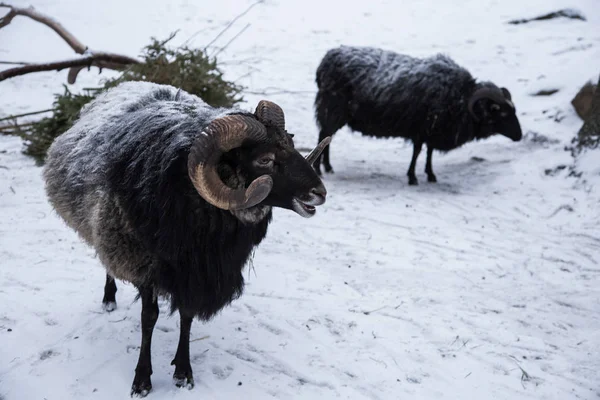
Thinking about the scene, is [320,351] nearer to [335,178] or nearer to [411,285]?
[411,285]

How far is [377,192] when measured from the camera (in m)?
8.44

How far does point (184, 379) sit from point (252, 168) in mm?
1618

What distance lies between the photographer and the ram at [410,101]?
8820mm

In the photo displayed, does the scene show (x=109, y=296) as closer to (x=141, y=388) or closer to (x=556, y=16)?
(x=141, y=388)

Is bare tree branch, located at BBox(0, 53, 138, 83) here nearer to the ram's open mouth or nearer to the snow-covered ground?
the snow-covered ground

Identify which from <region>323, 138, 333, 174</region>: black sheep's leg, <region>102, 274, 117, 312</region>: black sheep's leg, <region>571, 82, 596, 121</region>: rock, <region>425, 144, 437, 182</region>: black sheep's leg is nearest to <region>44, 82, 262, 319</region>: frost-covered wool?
<region>102, 274, 117, 312</region>: black sheep's leg

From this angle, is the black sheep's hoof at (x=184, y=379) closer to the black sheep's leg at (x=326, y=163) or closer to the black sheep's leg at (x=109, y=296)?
the black sheep's leg at (x=109, y=296)

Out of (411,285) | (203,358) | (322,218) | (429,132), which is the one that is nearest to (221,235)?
(203,358)

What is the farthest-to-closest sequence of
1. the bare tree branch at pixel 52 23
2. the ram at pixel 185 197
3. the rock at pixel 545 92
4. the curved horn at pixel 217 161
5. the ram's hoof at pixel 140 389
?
the rock at pixel 545 92 → the bare tree branch at pixel 52 23 → the ram's hoof at pixel 140 389 → the ram at pixel 185 197 → the curved horn at pixel 217 161

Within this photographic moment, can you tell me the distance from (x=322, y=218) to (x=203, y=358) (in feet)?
10.8

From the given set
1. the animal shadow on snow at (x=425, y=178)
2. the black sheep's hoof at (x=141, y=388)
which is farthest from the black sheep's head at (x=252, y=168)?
the animal shadow on snow at (x=425, y=178)

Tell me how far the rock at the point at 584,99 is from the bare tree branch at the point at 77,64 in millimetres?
7772

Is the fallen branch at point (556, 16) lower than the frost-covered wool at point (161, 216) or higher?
lower

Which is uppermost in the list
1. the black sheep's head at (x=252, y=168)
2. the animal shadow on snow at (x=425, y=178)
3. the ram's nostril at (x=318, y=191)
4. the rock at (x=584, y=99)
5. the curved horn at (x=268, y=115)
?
the curved horn at (x=268, y=115)
